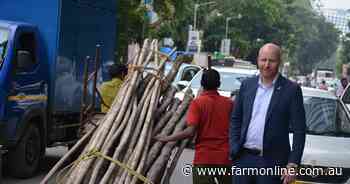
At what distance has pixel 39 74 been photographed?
10.6m

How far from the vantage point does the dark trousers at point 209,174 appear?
6.52 m

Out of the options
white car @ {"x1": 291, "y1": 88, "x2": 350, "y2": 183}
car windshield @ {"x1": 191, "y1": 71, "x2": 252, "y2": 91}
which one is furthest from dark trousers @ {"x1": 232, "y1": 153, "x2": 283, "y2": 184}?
car windshield @ {"x1": 191, "y1": 71, "x2": 252, "y2": 91}

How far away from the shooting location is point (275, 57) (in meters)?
5.53

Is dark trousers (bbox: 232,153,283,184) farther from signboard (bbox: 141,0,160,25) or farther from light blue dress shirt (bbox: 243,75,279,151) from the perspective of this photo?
signboard (bbox: 141,0,160,25)

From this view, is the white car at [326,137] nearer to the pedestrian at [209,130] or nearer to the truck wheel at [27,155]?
the pedestrian at [209,130]

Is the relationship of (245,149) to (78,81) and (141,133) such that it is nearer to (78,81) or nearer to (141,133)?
(141,133)

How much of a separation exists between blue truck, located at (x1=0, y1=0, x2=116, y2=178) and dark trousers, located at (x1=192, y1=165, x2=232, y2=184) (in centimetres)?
379

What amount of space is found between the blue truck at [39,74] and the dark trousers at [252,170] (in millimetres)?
4662

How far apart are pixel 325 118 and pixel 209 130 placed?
4.09m

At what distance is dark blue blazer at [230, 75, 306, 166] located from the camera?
18.0 ft

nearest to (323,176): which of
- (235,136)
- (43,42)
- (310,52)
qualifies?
(235,136)

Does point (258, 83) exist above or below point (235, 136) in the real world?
above

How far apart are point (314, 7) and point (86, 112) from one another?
123m

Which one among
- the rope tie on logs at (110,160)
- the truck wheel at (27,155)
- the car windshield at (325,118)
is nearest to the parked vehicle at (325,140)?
the car windshield at (325,118)
